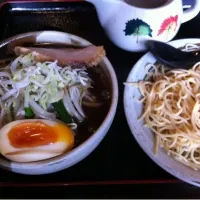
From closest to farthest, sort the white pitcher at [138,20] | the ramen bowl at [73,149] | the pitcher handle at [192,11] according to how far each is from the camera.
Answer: the ramen bowl at [73,149] < the white pitcher at [138,20] < the pitcher handle at [192,11]

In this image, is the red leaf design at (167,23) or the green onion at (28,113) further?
the red leaf design at (167,23)

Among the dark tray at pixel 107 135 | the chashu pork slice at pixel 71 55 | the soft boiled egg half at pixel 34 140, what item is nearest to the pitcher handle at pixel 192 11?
the dark tray at pixel 107 135

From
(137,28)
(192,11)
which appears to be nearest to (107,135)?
(137,28)

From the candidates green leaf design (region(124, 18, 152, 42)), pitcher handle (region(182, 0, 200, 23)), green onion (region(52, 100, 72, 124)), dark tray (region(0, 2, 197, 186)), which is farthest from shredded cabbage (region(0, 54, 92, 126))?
pitcher handle (region(182, 0, 200, 23))

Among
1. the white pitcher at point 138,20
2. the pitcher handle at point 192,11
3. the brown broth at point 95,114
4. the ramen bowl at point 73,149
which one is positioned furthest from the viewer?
the pitcher handle at point 192,11

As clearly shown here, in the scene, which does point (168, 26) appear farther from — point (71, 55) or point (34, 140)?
point (34, 140)

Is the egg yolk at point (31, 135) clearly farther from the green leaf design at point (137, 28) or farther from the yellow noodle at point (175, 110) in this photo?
the green leaf design at point (137, 28)

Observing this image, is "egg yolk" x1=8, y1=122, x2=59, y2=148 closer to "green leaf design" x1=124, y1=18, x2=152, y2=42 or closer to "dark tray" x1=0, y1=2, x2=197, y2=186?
"dark tray" x1=0, y1=2, x2=197, y2=186
